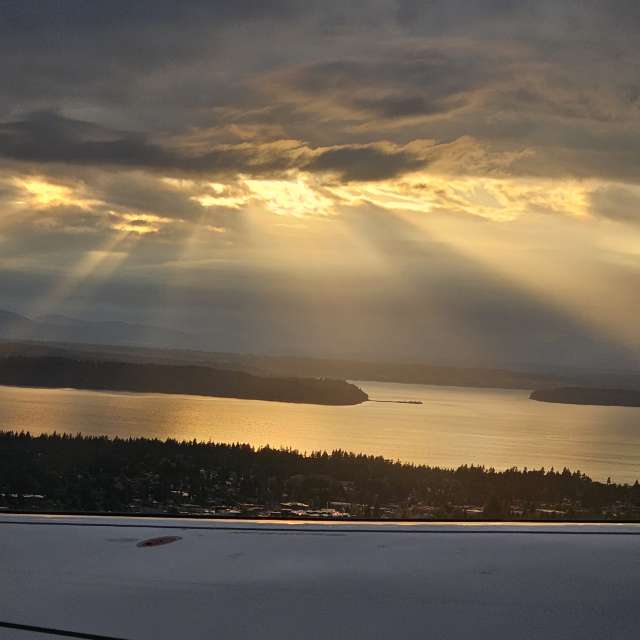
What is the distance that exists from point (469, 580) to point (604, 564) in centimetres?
41

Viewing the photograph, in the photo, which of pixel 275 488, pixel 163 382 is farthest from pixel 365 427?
pixel 163 382

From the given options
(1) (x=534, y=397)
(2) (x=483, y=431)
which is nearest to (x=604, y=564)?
(2) (x=483, y=431)

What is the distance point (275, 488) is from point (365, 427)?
17.8m

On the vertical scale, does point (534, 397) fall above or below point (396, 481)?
above

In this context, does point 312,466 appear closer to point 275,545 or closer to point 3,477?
point 3,477

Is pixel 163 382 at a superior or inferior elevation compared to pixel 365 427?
superior

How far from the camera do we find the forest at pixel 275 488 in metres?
6.04

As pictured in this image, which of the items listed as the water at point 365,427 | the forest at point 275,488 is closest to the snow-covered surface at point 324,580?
the forest at point 275,488

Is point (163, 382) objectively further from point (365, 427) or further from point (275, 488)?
point (275, 488)

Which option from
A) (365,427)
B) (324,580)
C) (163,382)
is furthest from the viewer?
(163,382)

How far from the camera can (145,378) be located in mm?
44406

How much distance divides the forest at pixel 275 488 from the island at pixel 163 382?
29.1 m

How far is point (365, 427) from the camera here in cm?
2425

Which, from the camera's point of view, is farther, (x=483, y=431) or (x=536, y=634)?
A: (x=483, y=431)
